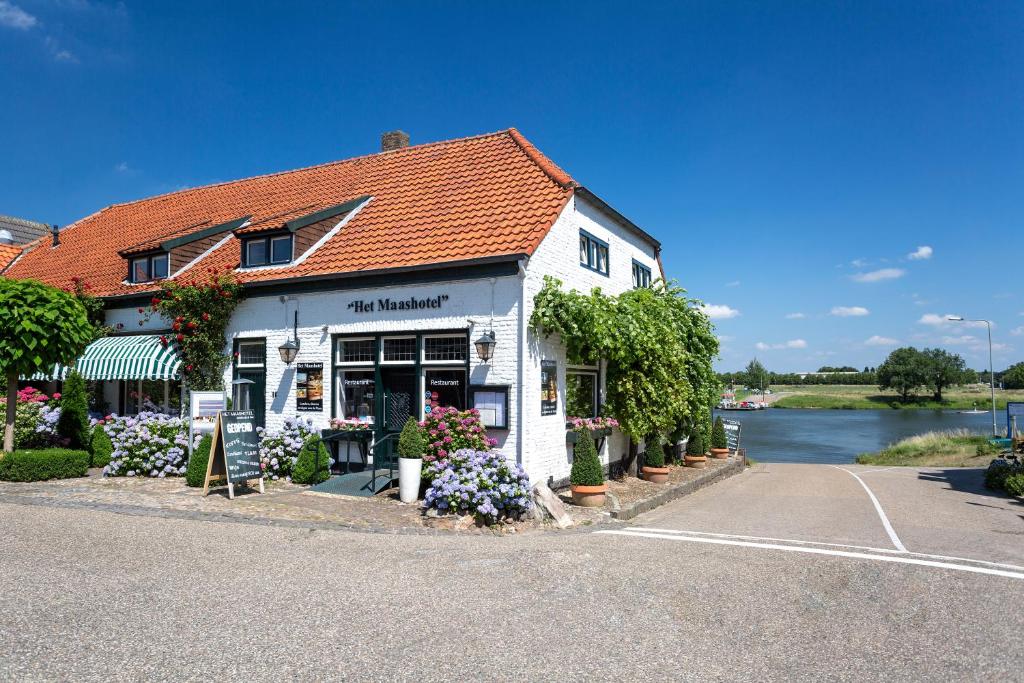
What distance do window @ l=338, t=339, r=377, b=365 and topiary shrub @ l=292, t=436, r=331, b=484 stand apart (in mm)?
1669

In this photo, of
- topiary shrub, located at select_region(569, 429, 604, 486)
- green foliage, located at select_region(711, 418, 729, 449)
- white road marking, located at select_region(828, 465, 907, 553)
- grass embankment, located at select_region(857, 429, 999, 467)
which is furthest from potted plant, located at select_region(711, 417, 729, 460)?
topiary shrub, located at select_region(569, 429, 604, 486)

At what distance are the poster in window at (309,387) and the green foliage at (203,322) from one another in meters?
2.24

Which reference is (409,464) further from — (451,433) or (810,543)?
(810,543)

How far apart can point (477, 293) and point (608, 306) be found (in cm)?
274

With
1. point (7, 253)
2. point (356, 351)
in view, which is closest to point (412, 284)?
point (356, 351)

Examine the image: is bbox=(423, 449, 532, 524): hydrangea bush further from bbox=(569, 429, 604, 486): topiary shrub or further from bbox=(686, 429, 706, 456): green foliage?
Answer: bbox=(686, 429, 706, 456): green foliage

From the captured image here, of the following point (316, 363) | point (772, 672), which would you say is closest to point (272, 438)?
point (316, 363)

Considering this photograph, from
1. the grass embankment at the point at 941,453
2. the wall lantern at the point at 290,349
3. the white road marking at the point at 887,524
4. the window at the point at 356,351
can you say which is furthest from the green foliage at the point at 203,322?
the grass embankment at the point at 941,453

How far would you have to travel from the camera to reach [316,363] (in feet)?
45.0

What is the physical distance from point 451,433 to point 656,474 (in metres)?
6.04

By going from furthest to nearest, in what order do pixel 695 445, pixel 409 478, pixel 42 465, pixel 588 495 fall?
pixel 695 445, pixel 42 465, pixel 588 495, pixel 409 478

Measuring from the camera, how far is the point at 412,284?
12.9 metres

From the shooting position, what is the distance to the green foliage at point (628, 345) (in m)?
12.4

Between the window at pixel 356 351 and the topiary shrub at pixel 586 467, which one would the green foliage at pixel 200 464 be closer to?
the window at pixel 356 351
